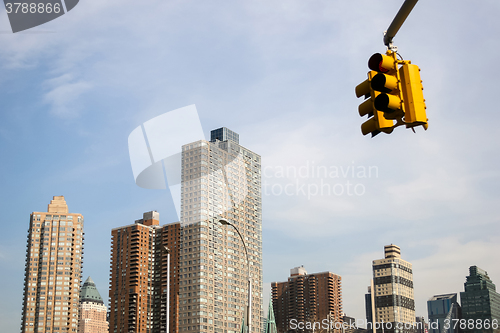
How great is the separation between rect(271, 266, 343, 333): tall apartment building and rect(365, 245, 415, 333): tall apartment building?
39.8 ft

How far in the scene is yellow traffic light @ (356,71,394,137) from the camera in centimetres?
798

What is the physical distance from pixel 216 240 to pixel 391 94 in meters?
118

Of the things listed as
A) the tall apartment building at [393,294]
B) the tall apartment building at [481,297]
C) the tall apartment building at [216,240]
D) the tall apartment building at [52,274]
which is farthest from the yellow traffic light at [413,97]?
the tall apartment building at [481,297]

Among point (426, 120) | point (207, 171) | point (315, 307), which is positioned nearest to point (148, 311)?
point (207, 171)

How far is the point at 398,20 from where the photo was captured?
727 cm

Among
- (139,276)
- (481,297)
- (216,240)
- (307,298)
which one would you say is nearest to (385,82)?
(216,240)

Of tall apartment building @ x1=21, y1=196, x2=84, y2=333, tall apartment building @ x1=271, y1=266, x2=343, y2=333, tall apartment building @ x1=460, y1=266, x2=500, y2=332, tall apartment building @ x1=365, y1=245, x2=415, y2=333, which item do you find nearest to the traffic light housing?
tall apartment building @ x1=21, y1=196, x2=84, y2=333

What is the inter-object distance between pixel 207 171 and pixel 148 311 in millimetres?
40463

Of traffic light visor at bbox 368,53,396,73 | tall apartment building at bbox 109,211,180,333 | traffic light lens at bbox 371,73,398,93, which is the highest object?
tall apartment building at bbox 109,211,180,333

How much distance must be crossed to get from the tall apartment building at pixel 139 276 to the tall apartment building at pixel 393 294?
196 feet

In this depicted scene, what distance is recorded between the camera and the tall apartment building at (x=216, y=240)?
386 feet

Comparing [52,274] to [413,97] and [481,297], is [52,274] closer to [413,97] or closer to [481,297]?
[481,297]

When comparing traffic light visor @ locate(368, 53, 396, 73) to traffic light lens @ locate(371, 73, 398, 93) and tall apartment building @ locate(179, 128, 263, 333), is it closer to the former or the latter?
traffic light lens @ locate(371, 73, 398, 93)

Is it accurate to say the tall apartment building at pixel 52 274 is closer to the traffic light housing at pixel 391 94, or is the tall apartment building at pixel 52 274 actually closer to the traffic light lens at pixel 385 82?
the traffic light housing at pixel 391 94
